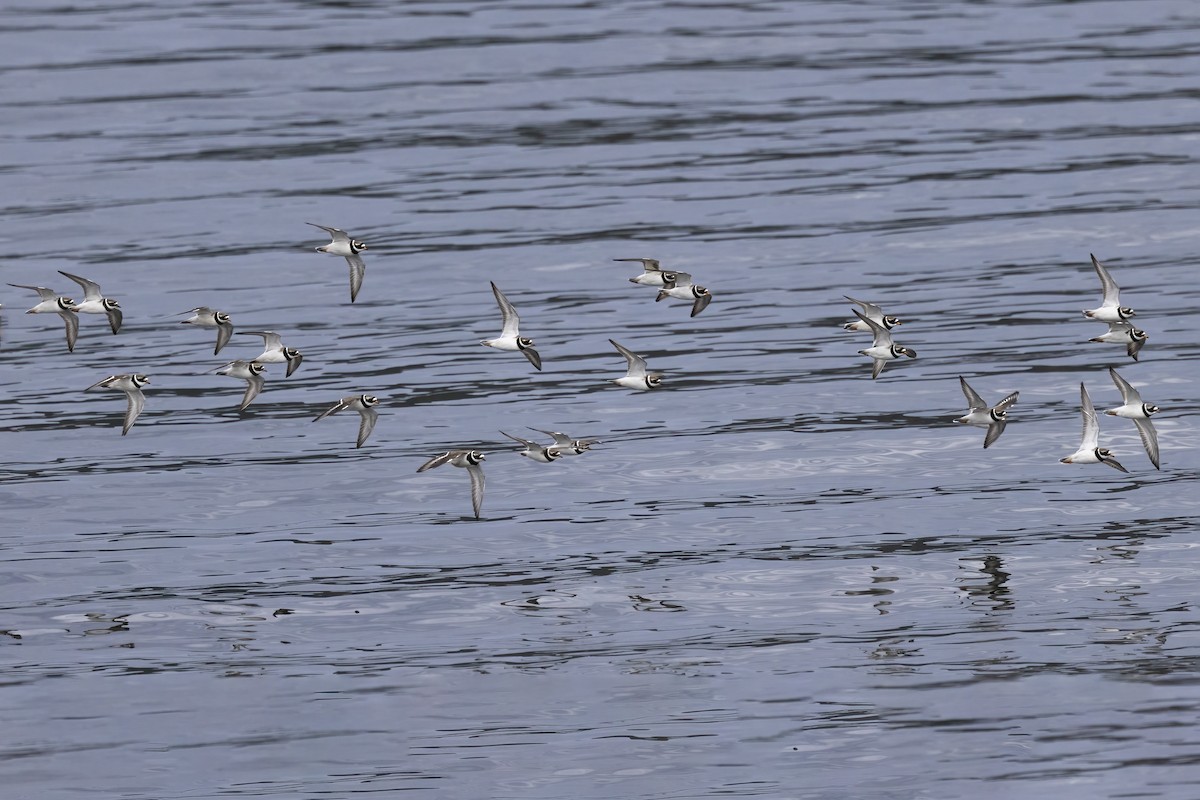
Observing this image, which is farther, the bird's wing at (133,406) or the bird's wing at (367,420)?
the bird's wing at (133,406)

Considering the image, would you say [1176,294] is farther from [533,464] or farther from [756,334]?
[533,464]

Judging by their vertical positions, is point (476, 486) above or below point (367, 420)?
below

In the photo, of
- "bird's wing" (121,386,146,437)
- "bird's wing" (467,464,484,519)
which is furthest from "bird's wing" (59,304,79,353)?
"bird's wing" (467,464,484,519)

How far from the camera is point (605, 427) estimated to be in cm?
3922

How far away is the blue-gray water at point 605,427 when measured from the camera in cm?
2553

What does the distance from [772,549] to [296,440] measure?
11170 millimetres

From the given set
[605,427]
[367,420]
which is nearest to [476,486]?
[367,420]

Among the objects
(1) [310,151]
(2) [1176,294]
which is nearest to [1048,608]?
(2) [1176,294]

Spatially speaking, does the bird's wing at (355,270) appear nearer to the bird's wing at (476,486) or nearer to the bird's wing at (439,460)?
the bird's wing at (476,486)

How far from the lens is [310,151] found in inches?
2520

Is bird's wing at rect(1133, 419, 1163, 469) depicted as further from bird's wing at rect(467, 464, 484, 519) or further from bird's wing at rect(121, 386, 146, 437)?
bird's wing at rect(121, 386, 146, 437)

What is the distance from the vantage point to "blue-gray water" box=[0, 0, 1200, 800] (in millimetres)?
25531

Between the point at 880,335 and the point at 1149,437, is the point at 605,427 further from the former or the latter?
the point at 1149,437

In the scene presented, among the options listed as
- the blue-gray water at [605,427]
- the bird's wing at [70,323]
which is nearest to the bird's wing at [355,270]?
the blue-gray water at [605,427]
